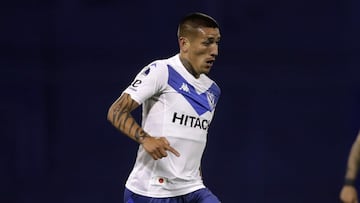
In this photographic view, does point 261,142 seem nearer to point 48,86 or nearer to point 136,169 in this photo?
point 48,86

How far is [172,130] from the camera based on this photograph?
156 inches

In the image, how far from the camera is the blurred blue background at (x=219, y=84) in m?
5.93

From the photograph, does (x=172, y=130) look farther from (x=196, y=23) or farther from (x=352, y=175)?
(x=352, y=175)

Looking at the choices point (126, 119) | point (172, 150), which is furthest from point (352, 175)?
point (126, 119)

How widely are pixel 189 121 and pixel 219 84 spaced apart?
79.3 inches

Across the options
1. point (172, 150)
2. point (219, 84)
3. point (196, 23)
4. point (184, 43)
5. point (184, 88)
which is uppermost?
point (196, 23)

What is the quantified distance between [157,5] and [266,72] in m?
0.95

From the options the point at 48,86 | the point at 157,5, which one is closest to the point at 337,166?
the point at 157,5

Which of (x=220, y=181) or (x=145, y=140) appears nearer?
(x=145, y=140)

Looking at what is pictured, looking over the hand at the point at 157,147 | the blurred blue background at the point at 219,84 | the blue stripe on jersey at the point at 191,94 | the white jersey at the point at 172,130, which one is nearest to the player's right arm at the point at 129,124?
the hand at the point at 157,147

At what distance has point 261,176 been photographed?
236 inches

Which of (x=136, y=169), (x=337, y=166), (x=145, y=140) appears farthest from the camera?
(x=337, y=166)

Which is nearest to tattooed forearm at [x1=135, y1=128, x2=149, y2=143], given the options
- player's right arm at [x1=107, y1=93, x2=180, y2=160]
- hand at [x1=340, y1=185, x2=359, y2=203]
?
player's right arm at [x1=107, y1=93, x2=180, y2=160]

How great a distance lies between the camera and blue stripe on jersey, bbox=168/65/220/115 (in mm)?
3977
